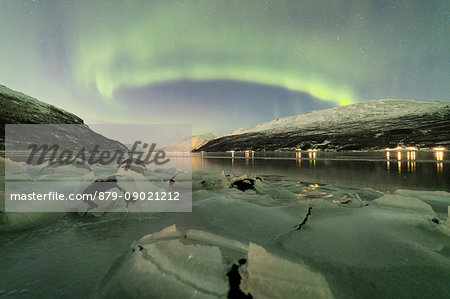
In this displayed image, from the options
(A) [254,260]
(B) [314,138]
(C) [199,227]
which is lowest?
(C) [199,227]

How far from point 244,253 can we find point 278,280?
403mm

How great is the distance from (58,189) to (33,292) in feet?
8.21

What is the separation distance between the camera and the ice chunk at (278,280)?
1.15 m

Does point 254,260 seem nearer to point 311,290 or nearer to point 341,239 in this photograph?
point 311,290

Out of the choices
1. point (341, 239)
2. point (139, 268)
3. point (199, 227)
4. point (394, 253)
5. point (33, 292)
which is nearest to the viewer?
point (33, 292)

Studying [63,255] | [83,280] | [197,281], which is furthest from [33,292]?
[197,281]

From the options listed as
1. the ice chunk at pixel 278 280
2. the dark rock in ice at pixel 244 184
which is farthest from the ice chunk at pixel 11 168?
the ice chunk at pixel 278 280

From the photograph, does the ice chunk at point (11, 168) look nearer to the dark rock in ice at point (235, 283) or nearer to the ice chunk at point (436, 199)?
the dark rock in ice at point (235, 283)

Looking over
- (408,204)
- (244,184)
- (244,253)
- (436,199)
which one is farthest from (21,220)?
(436,199)

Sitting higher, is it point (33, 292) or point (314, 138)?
point (314, 138)

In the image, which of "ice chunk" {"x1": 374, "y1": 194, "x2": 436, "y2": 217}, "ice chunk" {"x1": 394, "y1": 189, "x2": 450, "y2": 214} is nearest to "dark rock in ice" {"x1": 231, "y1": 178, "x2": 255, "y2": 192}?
"ice chunk" {"x1": 374, "y1": 194, "x2": 436, "y2": 217}

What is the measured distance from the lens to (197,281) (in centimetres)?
125

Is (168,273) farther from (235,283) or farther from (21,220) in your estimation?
(21,220)

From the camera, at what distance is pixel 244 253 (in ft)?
5.21
